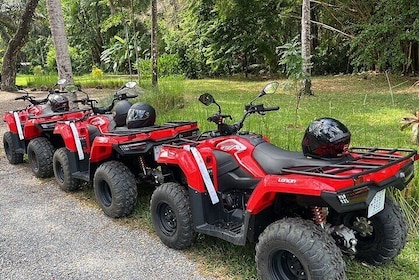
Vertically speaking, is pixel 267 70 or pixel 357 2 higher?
pixel 357 2

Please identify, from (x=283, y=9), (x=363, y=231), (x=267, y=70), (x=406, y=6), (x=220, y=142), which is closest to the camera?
(x=363, y=231)

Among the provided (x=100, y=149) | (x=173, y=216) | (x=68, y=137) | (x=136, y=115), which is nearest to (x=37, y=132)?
(x=68, y=137)

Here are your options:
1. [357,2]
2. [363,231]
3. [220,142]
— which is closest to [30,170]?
[220,142]

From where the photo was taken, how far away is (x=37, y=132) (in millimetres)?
6238

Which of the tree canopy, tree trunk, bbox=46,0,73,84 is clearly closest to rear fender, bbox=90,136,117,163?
tree trunk, bbox=46,0,73,84

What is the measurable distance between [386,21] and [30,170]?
451 inches

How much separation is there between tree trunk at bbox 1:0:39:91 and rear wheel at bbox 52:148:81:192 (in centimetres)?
1164

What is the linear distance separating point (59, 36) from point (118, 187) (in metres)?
4.23

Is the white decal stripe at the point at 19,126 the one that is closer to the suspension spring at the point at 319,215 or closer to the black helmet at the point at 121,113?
the black helmet at the point at 121,113

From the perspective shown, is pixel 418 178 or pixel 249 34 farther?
pixel 249 34

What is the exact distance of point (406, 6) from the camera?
12.7m

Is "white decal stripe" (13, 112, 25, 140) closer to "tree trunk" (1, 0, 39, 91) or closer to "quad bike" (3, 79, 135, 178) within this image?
"quad bike" (3, 79, 135, 178)

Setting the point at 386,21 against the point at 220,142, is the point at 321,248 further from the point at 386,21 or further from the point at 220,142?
the point at 386,21

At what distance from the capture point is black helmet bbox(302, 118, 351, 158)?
2.79m
